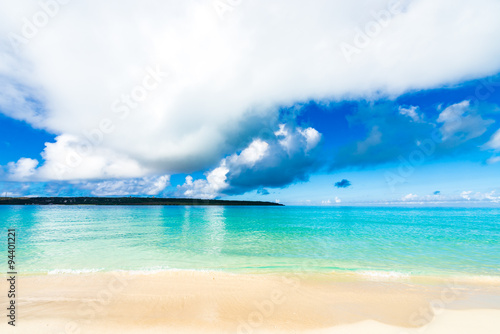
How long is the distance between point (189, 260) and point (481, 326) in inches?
678

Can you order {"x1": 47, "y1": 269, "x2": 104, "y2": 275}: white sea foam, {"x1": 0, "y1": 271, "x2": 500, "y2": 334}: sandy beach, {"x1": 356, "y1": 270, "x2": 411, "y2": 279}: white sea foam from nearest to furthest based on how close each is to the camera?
{"x1": 0, "y1": 271, "x2": 500, "y2": 334}: sandy beach → {"x1": 356, "y1": 270, "x2": 411, "y2": 279}: white sea foam → {"x1": 47, "y1": 269, "x2": 104, "y2": 275}: white sea foam

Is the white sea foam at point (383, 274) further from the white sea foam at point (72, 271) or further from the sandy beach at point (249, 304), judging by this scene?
the white sea foam at point (72, 271)

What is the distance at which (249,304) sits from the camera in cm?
1030

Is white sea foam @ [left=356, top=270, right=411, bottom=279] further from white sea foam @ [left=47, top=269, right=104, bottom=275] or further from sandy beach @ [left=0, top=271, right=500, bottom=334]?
white sea foam @ [left=47, top=269, right=104, bottom=275]

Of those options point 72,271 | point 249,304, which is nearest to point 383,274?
point 249,304

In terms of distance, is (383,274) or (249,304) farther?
(383,274)

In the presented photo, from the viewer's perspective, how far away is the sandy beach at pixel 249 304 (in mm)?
8422

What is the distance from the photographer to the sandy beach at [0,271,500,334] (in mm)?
8422

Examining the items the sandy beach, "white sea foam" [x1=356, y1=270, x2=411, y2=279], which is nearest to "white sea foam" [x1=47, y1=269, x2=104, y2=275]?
the sandy beach

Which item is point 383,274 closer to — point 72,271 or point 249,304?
point 249,304

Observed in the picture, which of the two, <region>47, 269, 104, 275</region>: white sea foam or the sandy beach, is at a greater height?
<region>47, 269, 104, 275</region>: white sea foam

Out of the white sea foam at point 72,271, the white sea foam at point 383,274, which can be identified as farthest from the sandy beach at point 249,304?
the white sea foam at point 72,271

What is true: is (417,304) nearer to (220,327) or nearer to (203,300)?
(220,327)

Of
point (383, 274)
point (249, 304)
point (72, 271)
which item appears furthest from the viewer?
point (72, 271)
